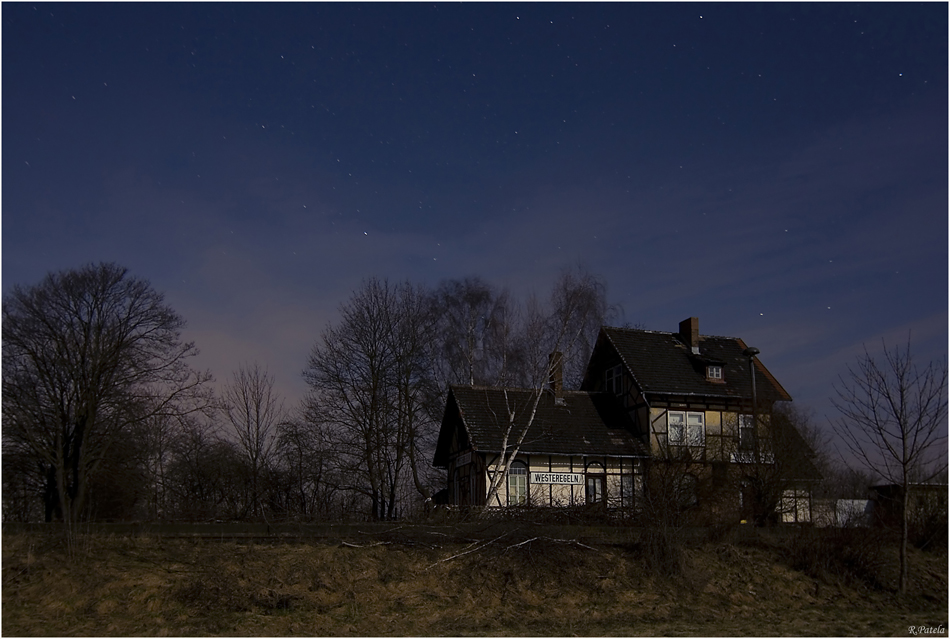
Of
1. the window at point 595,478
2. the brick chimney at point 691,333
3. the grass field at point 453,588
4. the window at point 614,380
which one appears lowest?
the grass field at point 453,588

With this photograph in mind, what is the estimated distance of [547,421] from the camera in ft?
111

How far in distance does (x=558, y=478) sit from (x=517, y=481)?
5.52 ft

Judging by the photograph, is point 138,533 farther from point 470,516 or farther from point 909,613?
point 909,613

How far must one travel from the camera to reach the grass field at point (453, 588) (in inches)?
656

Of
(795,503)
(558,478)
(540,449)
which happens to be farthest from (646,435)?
(795,503)

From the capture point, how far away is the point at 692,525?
2447 centimetres

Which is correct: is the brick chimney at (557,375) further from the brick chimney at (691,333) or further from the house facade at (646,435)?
the brick chimney at (691,333)

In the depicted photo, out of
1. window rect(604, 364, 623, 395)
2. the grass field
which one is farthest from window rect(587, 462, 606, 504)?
the grass field

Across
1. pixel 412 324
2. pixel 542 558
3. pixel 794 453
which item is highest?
pixel 412 324

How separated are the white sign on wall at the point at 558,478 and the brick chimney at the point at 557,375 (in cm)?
405

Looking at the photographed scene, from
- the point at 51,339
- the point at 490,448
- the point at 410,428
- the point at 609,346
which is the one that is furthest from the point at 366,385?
the point at 51,339

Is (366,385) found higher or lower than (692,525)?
higher

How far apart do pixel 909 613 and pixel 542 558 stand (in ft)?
29.6

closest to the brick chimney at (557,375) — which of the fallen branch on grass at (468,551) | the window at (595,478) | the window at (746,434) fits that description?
the window at (595,478)
